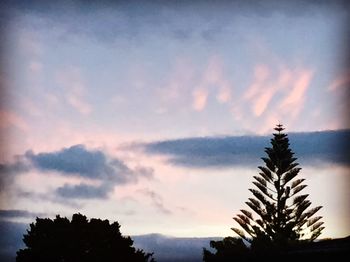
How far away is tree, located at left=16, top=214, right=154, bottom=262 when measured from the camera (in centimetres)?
2270

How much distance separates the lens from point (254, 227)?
31.7 meters

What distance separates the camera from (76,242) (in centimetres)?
2303

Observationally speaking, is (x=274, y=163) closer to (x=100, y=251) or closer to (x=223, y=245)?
(x=223, y=245)

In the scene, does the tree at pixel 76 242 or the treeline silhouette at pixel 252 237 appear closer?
the treeline silhouette at pixel 252 237

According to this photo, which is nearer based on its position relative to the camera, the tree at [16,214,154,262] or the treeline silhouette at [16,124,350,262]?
the treeline silhouette at [16,124,350,262]

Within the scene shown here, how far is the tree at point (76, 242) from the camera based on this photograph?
22.7 metres

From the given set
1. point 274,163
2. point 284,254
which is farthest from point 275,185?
point 284,254

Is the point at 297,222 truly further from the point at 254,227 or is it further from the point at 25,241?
the point at 25,241

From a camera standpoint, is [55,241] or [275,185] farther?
[275,185]

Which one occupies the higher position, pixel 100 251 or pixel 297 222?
pixel 297 222

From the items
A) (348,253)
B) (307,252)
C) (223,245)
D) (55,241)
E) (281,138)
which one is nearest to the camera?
(348,253)

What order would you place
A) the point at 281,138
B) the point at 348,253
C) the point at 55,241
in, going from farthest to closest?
1. the point at 281,138
2. the point at 55,241
3. the point at 348,253

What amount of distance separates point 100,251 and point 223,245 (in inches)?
349

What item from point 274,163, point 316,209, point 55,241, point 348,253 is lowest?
point 348,253
